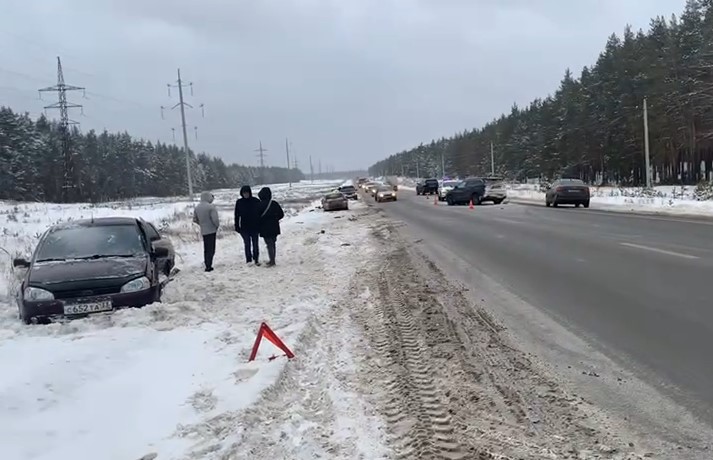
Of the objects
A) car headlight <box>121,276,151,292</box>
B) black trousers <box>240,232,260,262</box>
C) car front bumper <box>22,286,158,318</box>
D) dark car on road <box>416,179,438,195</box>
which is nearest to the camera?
car front bumper <box>22,286,158,318</box>

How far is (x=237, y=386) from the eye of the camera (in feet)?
16.5

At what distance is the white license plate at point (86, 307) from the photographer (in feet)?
24.2

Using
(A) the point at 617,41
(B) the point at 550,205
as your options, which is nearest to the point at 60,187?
(B) the point at 550,205

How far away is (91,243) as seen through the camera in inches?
357

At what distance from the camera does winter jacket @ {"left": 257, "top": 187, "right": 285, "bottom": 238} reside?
504 inches

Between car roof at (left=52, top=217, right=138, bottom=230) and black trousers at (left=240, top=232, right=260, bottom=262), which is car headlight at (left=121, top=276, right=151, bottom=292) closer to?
car roof at (left=52, top=217, right=138, bottom=230)

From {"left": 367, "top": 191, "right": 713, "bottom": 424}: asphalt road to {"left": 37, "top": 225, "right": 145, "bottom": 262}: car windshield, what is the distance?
643 centimetres

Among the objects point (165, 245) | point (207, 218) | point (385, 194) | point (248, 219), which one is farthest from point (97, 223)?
point (385, 194)

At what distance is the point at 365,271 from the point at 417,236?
24.1 feet

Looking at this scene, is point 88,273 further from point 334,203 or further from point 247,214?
point 334,203

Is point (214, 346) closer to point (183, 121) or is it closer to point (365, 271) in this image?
point (365, 271)

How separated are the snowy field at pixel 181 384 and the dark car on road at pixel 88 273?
0.33 metres

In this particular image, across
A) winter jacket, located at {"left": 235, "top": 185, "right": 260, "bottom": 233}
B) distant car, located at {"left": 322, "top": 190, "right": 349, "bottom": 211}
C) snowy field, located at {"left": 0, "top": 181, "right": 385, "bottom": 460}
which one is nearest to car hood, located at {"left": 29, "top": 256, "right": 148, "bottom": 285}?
snowy field, located at {"left": 0, "top": 181, "right": 385, "bottom": 460}

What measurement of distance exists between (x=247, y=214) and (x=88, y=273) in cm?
560
